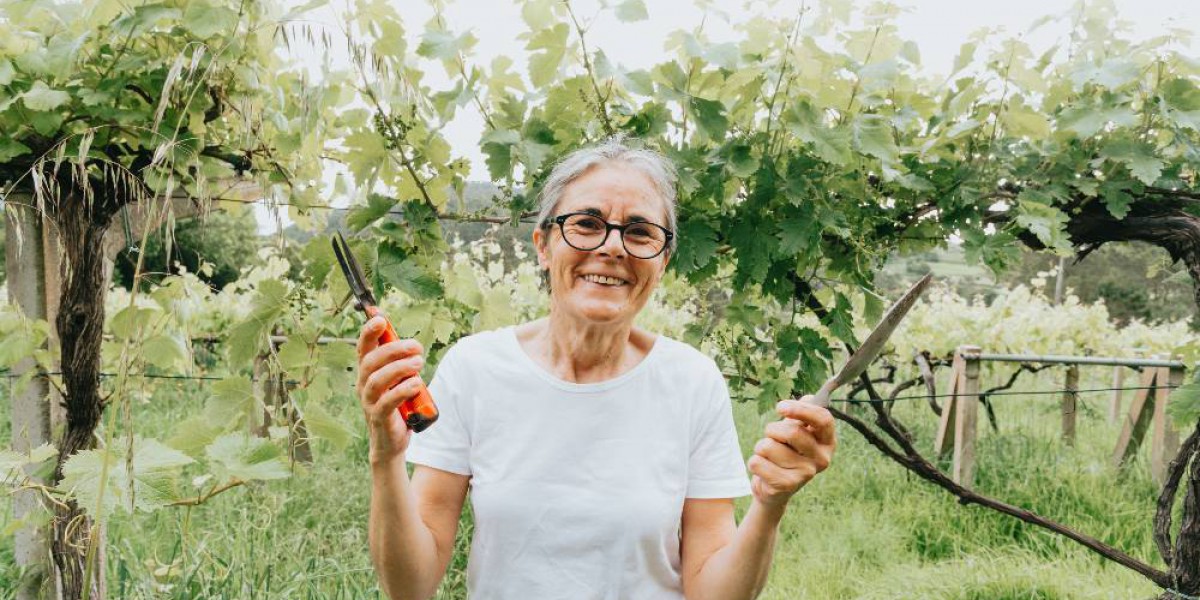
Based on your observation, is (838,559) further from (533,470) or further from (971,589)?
(533,470)

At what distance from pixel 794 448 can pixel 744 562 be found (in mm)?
355

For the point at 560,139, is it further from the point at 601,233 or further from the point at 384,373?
the point at 384,373

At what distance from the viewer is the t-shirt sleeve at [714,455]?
1579 mm

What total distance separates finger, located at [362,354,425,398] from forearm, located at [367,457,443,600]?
0.20m

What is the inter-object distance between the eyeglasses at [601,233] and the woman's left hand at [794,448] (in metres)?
0.51

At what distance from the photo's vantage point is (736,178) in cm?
205

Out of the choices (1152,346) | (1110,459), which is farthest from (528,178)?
(1152,346)

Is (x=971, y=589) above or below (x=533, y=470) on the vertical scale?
below

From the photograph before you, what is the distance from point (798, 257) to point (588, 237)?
2.93ft

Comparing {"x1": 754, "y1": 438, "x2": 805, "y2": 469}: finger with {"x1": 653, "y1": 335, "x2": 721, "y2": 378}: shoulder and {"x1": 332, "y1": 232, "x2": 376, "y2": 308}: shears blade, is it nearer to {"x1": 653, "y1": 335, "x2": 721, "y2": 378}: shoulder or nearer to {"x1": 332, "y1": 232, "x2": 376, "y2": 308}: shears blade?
{"x1": 653, "y1": 335, "x2": 721, "y2": 378}: shoulder

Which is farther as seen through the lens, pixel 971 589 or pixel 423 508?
pixel 971 589

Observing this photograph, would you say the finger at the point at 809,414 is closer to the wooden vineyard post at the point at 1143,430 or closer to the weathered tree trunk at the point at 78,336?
the weathered tree trunk at the point at 78,336

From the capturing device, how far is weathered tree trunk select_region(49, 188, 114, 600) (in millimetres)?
2117

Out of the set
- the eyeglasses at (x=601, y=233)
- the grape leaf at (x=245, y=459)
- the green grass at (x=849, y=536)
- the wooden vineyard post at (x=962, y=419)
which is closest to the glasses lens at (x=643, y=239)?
the eyeglasses at (x=601, y=233)
